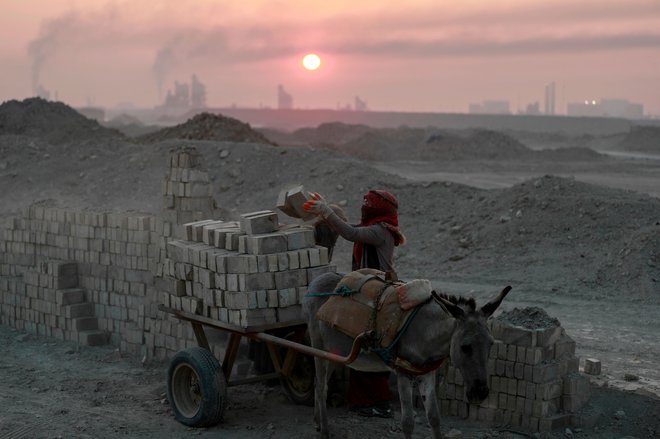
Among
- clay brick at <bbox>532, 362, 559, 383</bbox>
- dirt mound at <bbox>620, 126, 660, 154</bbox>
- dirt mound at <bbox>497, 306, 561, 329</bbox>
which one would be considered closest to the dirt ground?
clay brick at <bbox>532, 362, 559, 383</bbox>

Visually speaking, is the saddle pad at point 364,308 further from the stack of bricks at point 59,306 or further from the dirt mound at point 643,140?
the dirt mound at point 643,140

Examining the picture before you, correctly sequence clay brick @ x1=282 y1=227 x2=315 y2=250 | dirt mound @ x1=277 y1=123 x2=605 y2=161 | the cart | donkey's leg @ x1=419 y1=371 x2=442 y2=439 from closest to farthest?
donkey's leg @ x1=419 y1=371 x2=442 y2=439 → the cart → clay brick @ x1=282 y1=227 x2=315 y2=250 → dirt mound @ x1=277 y1=123 x2=605 y2=161

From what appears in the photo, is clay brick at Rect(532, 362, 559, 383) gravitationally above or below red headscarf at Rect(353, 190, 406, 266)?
below

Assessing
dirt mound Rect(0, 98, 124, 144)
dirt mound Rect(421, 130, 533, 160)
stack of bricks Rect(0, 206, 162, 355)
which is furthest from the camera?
dirt mound Rect(421, 130, 533, 160)

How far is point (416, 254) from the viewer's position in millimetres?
19859

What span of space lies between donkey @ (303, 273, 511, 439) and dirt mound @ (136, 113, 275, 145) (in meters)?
24.8

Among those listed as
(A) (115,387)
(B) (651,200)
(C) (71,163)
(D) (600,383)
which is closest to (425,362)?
(D) (600,383)

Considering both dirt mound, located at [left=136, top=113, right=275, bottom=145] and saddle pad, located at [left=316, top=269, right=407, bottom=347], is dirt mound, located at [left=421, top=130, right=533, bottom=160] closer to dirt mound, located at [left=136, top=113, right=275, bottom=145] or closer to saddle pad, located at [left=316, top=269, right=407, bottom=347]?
dirt mound, located at [left=136, top=113, right=275, bottom=145]

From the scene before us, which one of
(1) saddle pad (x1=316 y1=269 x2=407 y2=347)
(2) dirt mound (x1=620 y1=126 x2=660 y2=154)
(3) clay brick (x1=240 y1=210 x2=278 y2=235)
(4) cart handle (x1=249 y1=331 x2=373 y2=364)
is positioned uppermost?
(2) dirt mound (x1=620 y1=126 x2=660 y2=154)

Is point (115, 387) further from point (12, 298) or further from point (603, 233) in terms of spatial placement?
point (603, 233)

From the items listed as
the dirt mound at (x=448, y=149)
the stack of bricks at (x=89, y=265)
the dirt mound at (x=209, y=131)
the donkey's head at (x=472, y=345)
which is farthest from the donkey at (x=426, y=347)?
the dirt mound at (x=448, y=149)

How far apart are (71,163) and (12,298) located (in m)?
15.1

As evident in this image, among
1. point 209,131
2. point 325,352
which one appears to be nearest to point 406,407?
point 325,352

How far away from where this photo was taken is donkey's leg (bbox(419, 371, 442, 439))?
727 centimetres
